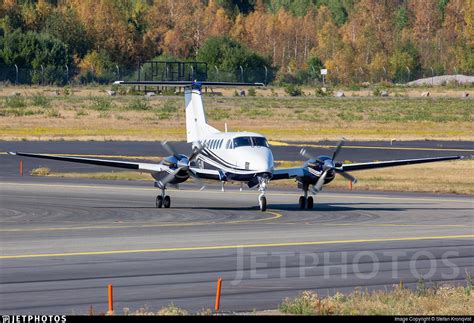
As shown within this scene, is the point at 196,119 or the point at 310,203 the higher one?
the point at 196,119

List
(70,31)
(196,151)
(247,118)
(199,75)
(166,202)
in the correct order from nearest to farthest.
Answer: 1. (166,202)
2. (196,151)
3. (247,118)
4. (199,75)
5. (70,31)

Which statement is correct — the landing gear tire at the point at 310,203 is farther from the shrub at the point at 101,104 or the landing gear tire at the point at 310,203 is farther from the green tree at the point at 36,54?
the green tree at the point at 36,54

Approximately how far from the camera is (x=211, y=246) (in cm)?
2720

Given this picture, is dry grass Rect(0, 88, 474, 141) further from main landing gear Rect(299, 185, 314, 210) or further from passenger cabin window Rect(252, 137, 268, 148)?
passenger cabin window Rect(252, 137, 268, 148)

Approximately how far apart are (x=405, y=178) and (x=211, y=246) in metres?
25.5

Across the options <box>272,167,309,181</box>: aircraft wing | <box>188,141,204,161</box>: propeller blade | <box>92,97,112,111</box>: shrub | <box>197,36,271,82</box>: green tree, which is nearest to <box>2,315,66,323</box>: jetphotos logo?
<box>272,167,309,181</box>: aircraft wing

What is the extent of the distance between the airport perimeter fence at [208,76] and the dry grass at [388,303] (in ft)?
357

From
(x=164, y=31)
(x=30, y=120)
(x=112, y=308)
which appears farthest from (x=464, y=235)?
(x=164, y=31)

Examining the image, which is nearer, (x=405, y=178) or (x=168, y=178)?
(x=168, y=178)

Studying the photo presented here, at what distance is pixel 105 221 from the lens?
32.6 meters

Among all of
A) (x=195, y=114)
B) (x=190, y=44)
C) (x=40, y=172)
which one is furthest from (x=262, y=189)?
(x=190, y=44)

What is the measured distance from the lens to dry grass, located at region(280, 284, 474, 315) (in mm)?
17094

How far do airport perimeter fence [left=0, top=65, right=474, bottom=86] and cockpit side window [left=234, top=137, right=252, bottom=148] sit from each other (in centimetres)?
9158

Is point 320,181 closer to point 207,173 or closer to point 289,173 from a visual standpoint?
point 289,173
